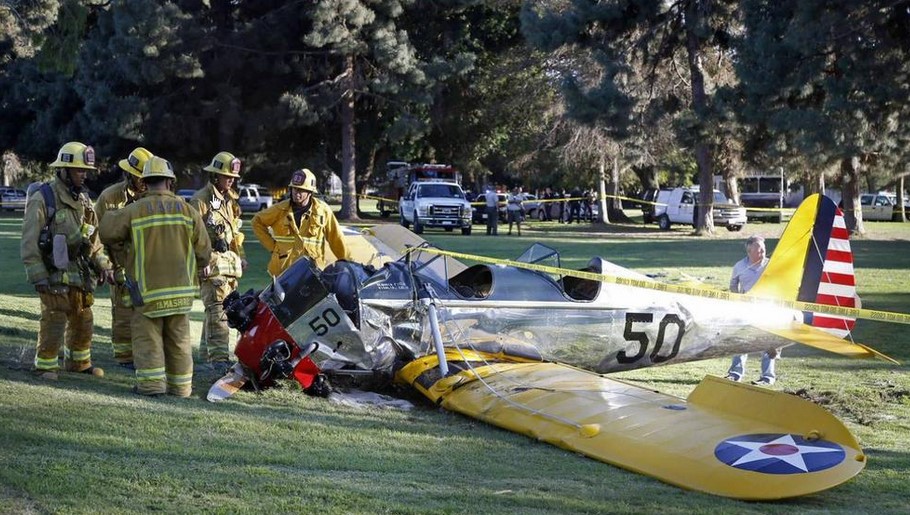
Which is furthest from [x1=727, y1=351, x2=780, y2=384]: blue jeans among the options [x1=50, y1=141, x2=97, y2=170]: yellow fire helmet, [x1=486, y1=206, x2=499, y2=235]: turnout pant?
[x1=486, y1=206, x2=499, y2=235]: turnout pant

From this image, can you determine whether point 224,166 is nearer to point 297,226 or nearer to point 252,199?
point 297,226

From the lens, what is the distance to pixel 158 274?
26.4 feet

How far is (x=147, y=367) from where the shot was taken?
8125mm

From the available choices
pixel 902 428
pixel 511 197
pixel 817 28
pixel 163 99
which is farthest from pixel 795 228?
pixel 163 99

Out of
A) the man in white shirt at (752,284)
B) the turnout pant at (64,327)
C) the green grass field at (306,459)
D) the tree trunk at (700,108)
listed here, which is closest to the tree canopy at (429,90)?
the tree trunk at (700,108)

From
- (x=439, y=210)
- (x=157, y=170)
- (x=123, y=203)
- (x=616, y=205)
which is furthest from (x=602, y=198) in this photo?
(x=157, y=170)

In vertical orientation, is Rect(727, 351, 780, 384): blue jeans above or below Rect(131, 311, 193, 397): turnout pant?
below

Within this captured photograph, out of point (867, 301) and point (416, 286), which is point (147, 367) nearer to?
point (416, 286)

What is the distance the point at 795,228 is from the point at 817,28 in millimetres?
13358

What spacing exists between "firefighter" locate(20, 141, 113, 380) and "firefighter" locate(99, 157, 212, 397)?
0.58m

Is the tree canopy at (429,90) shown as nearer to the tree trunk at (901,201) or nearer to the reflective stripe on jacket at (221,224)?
the tree trunk at (901,201)

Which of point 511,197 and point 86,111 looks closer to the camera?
point 511,197

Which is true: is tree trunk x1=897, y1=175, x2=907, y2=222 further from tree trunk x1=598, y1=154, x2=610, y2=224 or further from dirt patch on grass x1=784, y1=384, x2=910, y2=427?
dirt patch on grass x1=784, y1=384, x2=910, y2=427

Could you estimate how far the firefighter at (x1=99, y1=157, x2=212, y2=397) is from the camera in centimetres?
805
